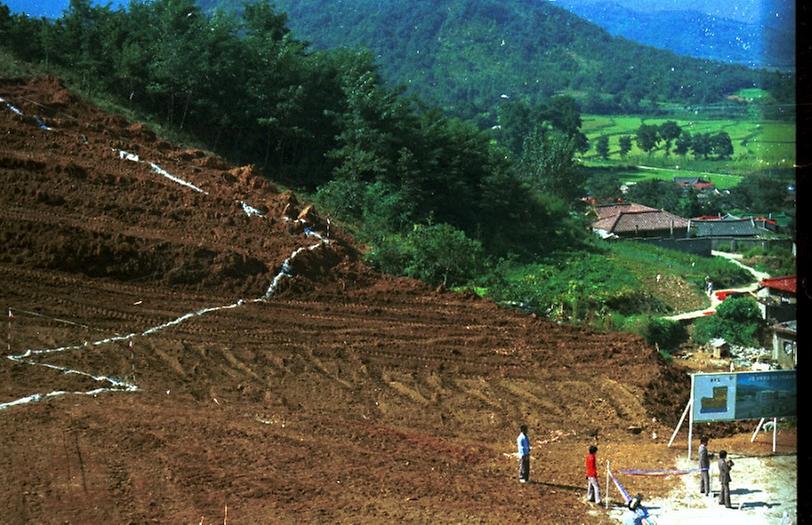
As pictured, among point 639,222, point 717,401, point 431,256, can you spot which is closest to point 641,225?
point 639,222

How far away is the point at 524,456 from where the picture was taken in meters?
13.3

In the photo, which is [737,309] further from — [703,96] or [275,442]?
[703,96]

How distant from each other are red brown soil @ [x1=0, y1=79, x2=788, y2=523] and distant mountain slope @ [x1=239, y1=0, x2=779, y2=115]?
75706 millimetres

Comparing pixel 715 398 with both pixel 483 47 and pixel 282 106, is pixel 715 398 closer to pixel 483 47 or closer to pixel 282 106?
pixel 282 106

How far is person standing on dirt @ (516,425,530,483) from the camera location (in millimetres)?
13188

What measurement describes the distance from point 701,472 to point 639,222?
36.2 m

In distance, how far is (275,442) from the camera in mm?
14070

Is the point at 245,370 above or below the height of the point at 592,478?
above

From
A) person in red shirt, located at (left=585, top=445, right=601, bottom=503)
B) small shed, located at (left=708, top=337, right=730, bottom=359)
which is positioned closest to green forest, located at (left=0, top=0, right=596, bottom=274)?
small shed, located at (left=708, top=337, right=730, bottom=359)

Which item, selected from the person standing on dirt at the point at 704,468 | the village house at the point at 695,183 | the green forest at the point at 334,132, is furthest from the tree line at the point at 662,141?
the person standing on dirt at the point at 704,468

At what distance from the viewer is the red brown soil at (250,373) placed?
12492mm

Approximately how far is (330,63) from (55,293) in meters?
17.3

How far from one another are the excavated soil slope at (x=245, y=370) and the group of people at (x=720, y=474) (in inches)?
21.4

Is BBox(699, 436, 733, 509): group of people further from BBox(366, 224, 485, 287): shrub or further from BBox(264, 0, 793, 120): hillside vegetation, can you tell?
BBox(264, 0, 793, 120): hillside vegetation
